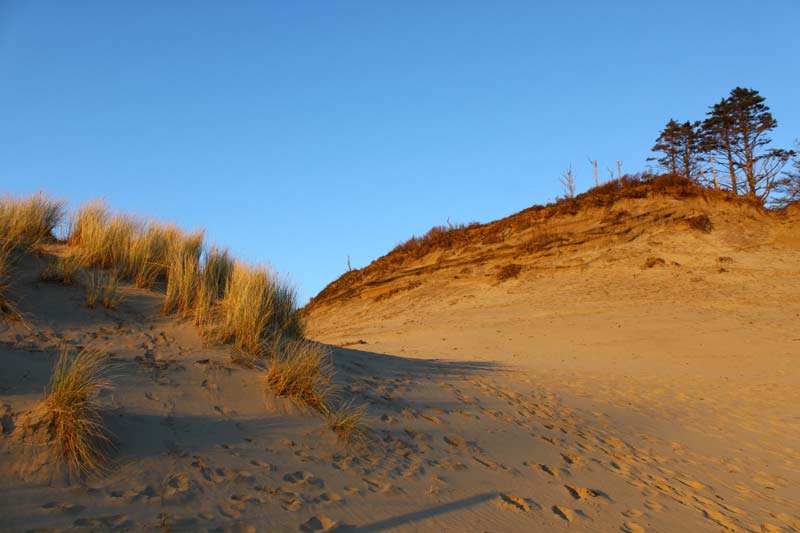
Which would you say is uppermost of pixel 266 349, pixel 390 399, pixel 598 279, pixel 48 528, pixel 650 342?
pixel 598 279

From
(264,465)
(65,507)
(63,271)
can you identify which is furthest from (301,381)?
(63,271)

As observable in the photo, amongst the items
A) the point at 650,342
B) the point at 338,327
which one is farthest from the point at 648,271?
the point at 338,327

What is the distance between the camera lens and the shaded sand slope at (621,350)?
5.50 metres

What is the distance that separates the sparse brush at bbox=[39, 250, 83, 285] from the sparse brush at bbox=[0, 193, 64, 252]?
498mm

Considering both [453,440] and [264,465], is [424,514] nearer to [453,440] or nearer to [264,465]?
[264,465]

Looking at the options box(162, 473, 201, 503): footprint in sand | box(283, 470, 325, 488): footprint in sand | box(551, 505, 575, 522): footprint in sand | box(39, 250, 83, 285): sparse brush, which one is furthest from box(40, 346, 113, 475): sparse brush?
box(551, 505, 575, 522): footprint in sand

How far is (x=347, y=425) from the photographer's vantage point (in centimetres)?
524

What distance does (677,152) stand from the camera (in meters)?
37.7

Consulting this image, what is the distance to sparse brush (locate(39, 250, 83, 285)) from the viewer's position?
22.5ft

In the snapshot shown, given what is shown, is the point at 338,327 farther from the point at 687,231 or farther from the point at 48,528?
the point at 48,528

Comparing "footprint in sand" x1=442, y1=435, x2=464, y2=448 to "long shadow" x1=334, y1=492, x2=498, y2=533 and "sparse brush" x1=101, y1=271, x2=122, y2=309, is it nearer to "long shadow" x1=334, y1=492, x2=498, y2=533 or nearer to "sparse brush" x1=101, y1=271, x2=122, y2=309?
"long shadow" x1=334, y1=492, x2=498, y2=533

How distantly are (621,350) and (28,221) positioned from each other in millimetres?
12874

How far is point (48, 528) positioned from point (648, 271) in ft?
69.4

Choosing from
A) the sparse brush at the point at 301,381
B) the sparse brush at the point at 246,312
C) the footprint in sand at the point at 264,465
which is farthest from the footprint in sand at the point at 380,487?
the sparse brush at the point at 246,312
